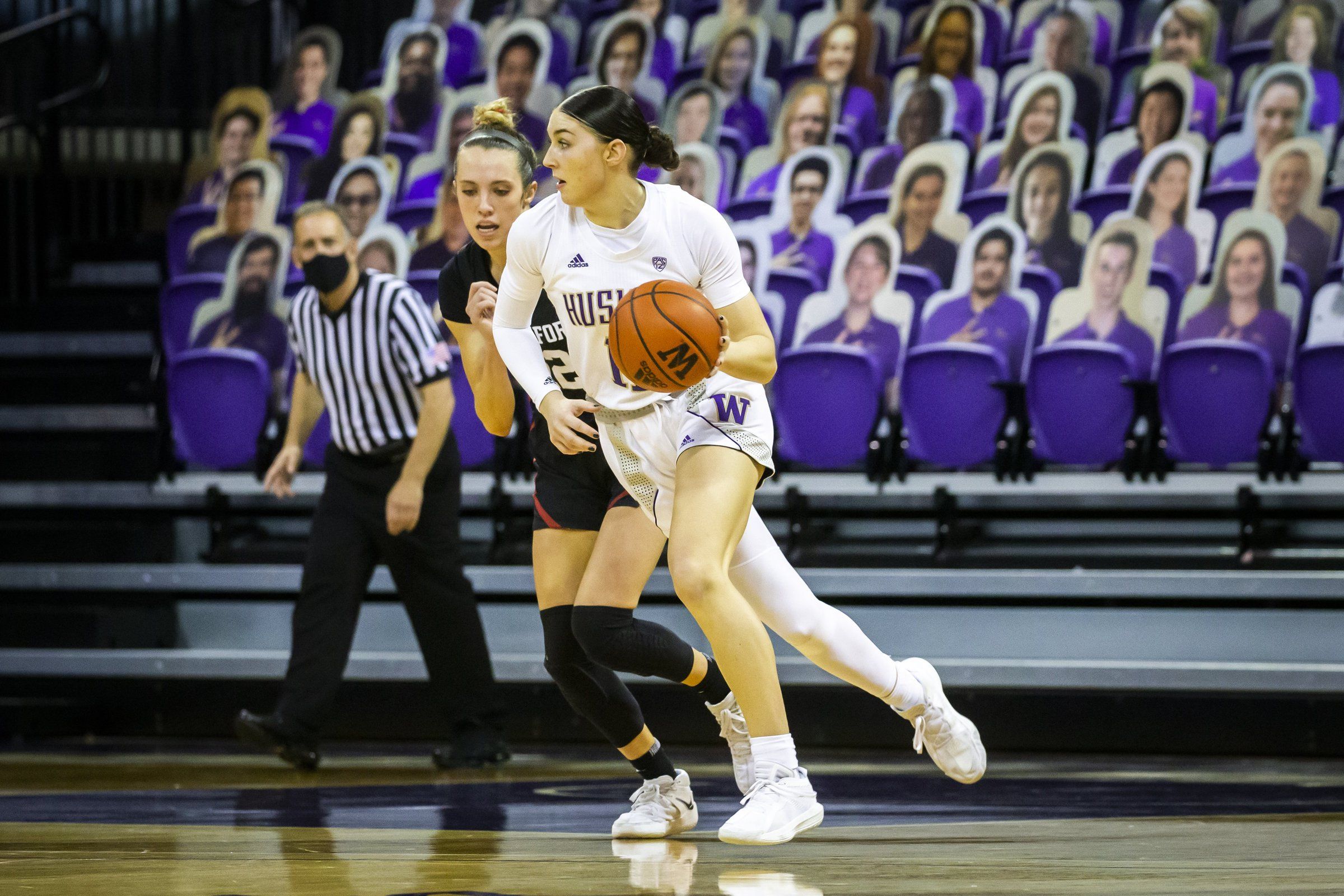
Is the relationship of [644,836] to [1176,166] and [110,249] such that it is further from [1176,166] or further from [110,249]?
[110,249]

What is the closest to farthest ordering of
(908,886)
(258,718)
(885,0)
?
(908,886) → (258,718) → (885,0)

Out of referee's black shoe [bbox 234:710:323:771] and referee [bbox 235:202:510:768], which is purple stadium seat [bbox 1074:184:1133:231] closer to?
referee [bbox 235:202:510:768]

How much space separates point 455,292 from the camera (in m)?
3.23

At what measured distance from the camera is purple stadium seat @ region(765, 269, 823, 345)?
5.79m

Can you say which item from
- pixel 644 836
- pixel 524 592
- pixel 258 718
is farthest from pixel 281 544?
pixel 644 836

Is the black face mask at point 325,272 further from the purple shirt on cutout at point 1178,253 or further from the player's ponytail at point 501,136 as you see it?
the purple shirt on cutout at point 1178,253

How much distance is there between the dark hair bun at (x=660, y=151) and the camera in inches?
109

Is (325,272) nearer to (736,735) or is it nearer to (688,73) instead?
(736,735)

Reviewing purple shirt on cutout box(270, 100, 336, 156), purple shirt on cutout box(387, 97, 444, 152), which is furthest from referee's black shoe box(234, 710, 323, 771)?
purple shirt on cutout box(270, 100, 336, 156)

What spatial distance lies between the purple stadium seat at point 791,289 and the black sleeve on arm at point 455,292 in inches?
104

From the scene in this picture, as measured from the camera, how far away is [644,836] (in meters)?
2.87

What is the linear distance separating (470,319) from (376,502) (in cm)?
160

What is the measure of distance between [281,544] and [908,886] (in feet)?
12.8

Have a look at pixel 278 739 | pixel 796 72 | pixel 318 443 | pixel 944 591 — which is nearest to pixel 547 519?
pixel 278 739
